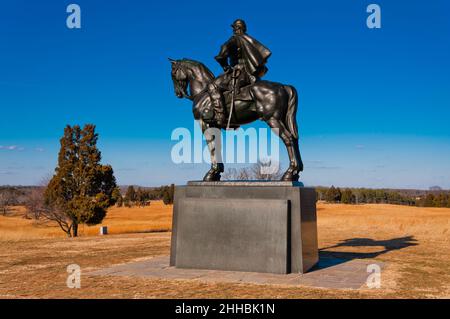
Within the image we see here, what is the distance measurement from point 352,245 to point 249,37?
27.2 feet

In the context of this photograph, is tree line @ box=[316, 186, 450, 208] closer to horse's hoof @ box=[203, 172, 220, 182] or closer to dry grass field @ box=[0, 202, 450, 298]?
dry grass field @ box=[0, 202, 450, 298]

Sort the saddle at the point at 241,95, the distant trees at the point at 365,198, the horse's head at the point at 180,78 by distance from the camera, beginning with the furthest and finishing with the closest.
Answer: the distant trees at the point at 365,198, the horse's head at the point at 180,78, the saddle at the point at 241,95

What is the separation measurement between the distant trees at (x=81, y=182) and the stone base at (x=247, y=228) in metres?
16.7

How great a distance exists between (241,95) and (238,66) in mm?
665

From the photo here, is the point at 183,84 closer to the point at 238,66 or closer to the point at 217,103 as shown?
the point at 217,103

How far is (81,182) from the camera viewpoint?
83.1ft

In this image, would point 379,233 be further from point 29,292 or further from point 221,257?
point 29,292

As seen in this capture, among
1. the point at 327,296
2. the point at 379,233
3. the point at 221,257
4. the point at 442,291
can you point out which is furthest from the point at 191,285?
the point at 379,233

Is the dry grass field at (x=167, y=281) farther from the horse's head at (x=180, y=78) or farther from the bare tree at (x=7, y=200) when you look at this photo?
the bare tree at (x=7, y=200)

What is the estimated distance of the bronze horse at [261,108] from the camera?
30.8 feet

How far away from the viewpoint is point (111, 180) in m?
25.9

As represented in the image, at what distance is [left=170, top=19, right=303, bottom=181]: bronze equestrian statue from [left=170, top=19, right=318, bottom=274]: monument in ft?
0.07

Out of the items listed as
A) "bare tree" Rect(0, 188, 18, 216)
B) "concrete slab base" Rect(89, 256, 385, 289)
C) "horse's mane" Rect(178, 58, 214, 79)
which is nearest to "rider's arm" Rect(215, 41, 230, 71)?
"horse's mane" Rect(178, 58, 214, 79)

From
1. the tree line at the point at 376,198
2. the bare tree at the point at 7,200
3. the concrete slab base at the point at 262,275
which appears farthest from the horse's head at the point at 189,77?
the tree line at the point at 376,198
